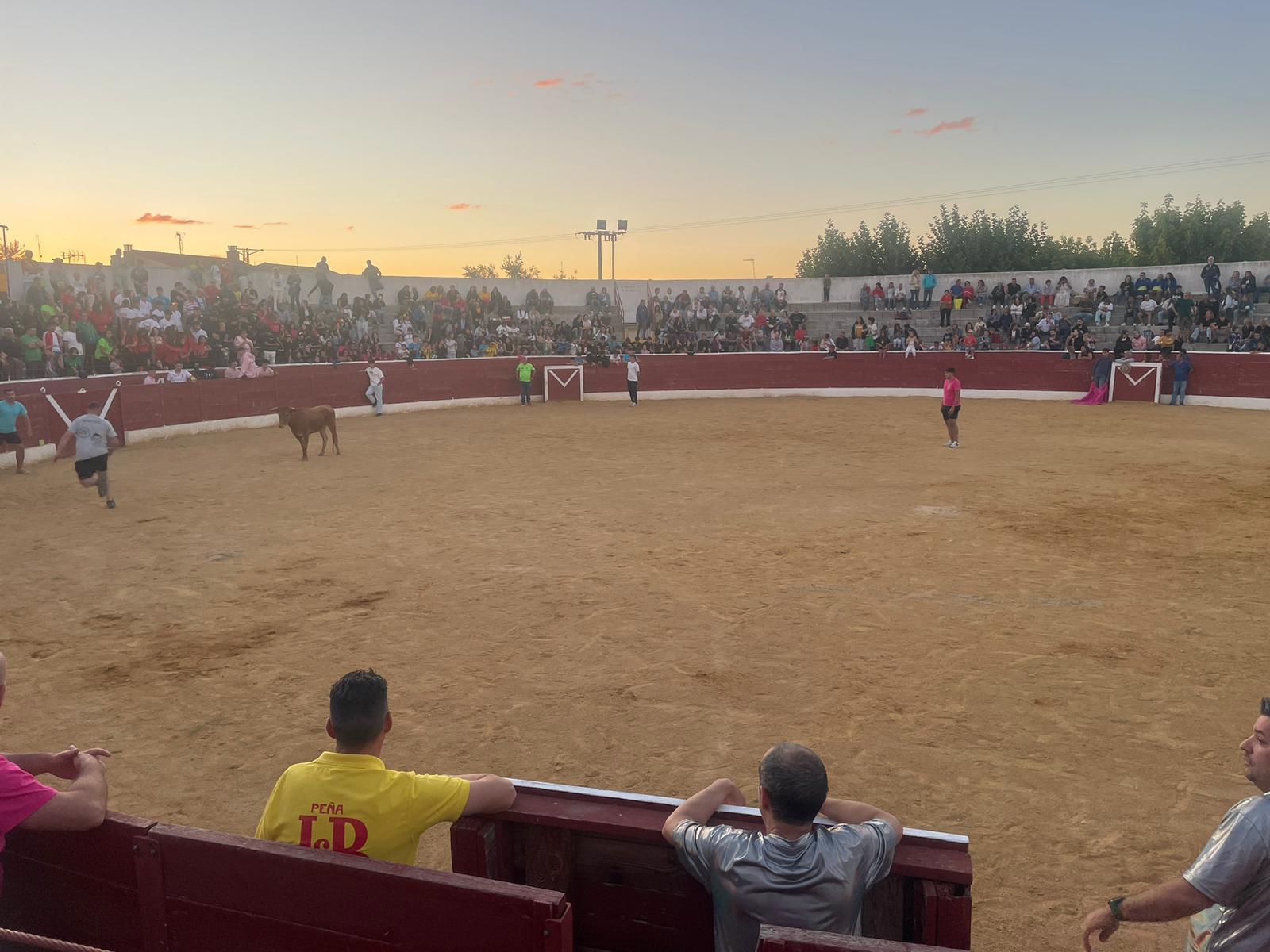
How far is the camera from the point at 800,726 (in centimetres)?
545

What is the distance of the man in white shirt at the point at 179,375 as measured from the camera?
20.9 m

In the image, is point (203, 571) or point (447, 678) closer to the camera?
point (447, 678)

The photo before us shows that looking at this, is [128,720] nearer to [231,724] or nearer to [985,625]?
[231,724]

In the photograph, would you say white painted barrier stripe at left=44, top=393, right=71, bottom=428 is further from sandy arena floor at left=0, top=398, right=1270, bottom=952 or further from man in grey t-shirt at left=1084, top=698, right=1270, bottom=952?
man in grey t-shirt at left=1084, top=698, right=1270, bottom=952

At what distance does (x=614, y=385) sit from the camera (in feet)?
93.8

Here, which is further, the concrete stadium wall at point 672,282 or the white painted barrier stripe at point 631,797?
the concrete stadium wall at point 672,282

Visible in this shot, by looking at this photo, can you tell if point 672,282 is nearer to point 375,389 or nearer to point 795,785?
point 375,389

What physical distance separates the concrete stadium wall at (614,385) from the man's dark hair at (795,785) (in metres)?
18.4

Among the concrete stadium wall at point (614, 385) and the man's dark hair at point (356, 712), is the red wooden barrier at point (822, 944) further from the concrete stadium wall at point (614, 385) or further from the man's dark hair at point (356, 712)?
the concrete stadium wall at point (614, 385)

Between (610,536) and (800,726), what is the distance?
482 cm

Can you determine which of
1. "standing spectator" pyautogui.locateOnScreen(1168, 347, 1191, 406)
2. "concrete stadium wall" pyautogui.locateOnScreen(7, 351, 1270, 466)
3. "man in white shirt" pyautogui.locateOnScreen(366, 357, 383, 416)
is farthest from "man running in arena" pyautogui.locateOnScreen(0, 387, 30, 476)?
"standing spectator" pyautogui.locateOnScreen(1168, 347, 1191, 406)

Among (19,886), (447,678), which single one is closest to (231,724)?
(447,678)

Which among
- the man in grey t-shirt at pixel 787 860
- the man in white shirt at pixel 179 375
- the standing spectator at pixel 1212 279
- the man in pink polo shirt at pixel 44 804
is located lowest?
the man in grey t-shirt at pixel 787 860

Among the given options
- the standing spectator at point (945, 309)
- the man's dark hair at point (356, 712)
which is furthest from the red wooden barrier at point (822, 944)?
the standing spectator at point (945, 309)
